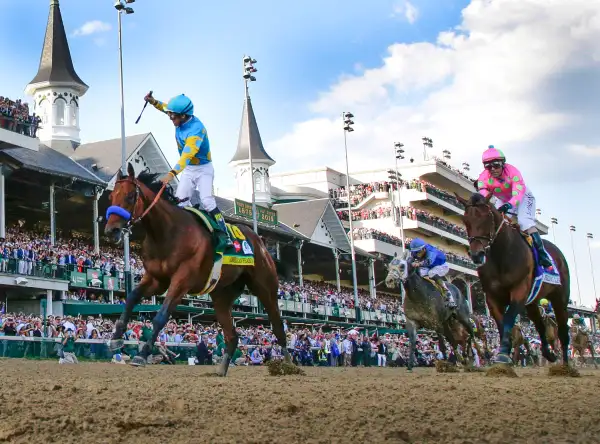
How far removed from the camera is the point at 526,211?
1121cm

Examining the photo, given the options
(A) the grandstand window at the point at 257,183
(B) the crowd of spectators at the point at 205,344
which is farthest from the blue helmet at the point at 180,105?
(A) the grandstand window at the point at 257,183

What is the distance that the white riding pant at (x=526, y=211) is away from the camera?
11031mm

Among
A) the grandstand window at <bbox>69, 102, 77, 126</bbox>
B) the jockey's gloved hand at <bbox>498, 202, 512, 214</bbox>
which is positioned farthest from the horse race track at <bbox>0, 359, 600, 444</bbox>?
the grandstand window at <bbox>69, 102, 77, 126</bbox>

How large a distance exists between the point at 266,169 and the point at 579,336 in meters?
35.9

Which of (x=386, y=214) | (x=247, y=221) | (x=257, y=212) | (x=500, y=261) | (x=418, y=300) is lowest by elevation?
(x=418, y=300)

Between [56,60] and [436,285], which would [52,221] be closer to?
[56,60]

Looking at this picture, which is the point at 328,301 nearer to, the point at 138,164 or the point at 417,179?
the point at 138,164

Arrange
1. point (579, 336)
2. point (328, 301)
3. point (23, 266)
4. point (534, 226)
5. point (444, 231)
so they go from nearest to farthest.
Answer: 1. point (534, 226)
2. point (23, 266)
3. point (579, 336)
4. point (328, 301)
5. point (444, 231)

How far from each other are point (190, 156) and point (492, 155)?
4.13m

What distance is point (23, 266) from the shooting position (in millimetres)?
26422

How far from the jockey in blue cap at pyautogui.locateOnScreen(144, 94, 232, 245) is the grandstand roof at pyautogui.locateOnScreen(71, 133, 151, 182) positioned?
82.5ft

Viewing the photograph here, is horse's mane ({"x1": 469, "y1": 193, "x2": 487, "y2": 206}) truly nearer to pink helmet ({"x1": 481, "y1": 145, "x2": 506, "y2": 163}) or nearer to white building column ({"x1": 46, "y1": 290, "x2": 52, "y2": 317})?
pink helmet ({"x1": 481, "y1": 145, "x2": 506, "y2": 163})

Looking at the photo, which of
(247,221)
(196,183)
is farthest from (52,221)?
(196,183)

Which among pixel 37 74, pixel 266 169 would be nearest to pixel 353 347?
pixel 37 74
